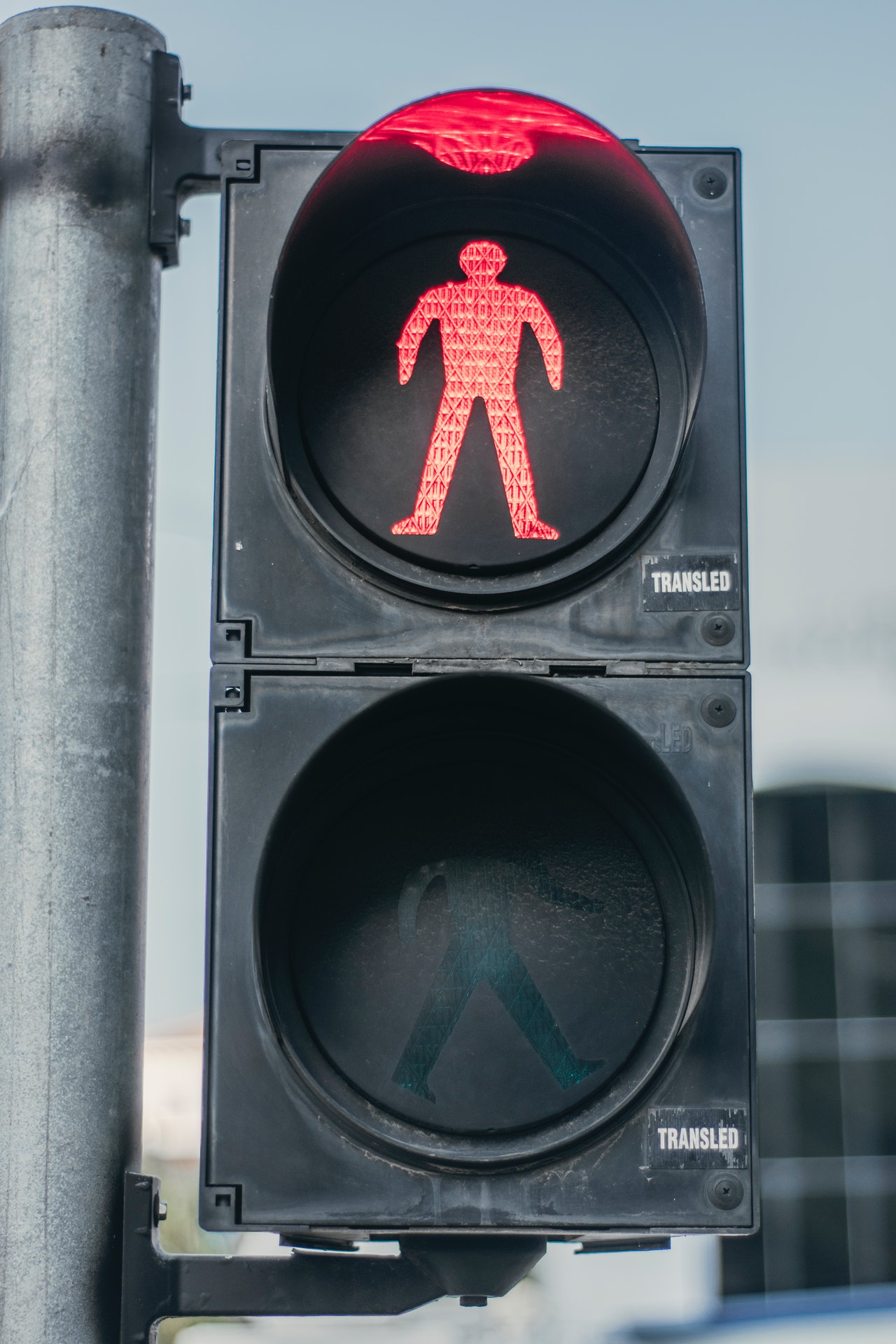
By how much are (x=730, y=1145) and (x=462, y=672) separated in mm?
488

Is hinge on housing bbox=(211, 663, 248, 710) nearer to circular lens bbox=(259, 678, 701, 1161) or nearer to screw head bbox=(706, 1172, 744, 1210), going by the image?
circular lens bbox=(259, 678, 701, 1161)

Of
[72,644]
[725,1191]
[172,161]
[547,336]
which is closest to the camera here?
[725,1191]

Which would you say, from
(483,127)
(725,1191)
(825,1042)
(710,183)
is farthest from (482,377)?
(825,1042)

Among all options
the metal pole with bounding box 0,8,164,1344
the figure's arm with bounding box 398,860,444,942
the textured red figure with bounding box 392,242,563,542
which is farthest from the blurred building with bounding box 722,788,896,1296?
the textured red figure with bounding box 392,242,563,542

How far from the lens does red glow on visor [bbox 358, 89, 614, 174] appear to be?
4.74ft

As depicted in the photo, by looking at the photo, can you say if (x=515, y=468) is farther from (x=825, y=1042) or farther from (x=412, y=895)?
(x=825, y=1042)

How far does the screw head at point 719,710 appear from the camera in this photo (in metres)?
1.38

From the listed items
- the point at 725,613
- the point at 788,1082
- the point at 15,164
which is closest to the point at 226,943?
the point at 725,613

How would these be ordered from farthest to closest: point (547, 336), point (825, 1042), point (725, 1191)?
point (825, 1042)
point (547, 336)
point (725, 1191)

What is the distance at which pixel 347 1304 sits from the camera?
152 cm

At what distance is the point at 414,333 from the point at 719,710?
1.53 ft

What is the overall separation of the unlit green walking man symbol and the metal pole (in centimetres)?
37

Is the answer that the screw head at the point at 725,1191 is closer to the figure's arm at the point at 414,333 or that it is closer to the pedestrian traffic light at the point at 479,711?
the pedestrian traffic light at the point at 479,711

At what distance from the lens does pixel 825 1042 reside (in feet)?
35.1
